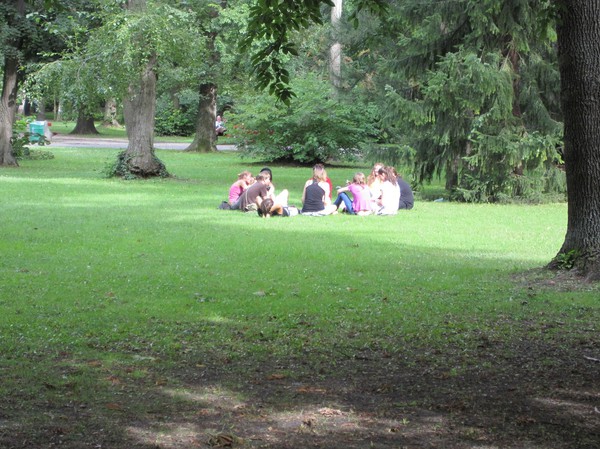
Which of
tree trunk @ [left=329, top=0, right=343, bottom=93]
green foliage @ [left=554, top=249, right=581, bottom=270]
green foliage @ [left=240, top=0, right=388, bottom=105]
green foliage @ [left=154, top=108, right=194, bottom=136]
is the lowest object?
green foliage @ [left=554, top=249, right=581, bottom=270]

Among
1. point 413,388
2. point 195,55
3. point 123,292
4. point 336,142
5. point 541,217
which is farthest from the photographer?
point 336,142

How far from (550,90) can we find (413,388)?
19612 mm

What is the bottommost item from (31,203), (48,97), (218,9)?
(31,203)

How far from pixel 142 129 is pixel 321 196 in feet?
34.1

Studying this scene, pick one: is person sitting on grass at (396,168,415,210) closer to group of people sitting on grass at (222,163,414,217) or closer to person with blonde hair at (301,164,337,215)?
group of people sitting on grass at (222,163,414,217)

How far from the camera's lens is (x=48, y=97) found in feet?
94.2

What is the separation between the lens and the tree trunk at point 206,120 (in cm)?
4703

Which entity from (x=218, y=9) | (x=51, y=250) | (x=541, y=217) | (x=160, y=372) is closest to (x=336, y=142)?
(x=218, y=9)

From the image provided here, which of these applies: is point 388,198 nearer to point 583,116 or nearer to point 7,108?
point 583,116

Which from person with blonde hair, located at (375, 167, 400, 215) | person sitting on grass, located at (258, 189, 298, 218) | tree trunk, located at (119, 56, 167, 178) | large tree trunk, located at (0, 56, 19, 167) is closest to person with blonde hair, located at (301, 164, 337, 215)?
person sitting on grass, located at (258, 189, 298, 218)

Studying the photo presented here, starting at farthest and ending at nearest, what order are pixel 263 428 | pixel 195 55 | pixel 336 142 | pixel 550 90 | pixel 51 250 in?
pixel 336 142
pixel 195 55
pixel 550 90
pixel 51 250
pixel 263 428

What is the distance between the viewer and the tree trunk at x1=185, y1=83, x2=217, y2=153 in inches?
1852

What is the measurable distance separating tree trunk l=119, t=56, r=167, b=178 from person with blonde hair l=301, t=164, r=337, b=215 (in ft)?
32.3

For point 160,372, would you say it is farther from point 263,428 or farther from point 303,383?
point 263,428
